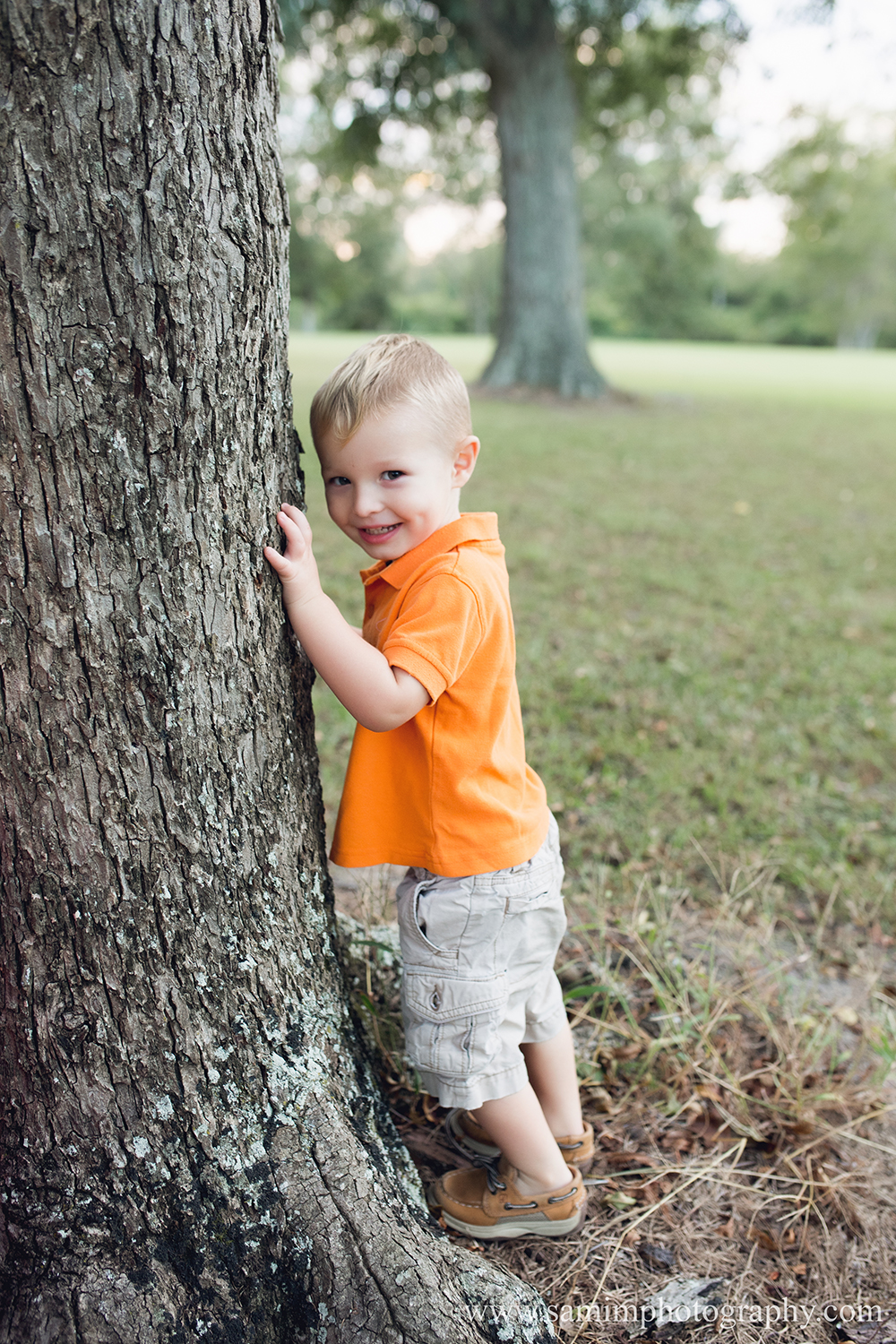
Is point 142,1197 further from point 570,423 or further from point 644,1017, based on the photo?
point 570,423

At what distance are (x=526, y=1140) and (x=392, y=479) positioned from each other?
1328 millimetres

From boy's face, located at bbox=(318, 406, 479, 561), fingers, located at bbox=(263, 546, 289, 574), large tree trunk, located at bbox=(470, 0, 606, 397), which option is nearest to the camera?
fingers, located at bbox=(263, 546, 289, 574)

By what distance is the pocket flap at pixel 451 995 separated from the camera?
170 cm

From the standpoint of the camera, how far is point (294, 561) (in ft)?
4.93

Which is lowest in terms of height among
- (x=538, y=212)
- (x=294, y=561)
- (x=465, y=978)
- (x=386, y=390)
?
(x=465, y=978)

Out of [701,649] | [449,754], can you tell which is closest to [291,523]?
[449,754]

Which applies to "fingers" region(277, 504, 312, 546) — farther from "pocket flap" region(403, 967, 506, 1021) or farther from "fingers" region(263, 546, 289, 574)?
"pocket flap" region(403, 967, 506, 1021)

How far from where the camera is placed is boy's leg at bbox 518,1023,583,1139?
1.93 meters

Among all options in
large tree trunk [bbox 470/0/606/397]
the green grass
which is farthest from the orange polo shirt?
large tree trunk [bbox 470/0/606/397]

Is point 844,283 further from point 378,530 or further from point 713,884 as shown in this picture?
point 378,530

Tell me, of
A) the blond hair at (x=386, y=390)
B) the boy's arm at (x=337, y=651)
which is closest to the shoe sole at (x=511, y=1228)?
the boy's arm at (x=337, y=651)

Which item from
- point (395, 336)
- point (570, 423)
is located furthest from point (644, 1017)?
point (570, 423)

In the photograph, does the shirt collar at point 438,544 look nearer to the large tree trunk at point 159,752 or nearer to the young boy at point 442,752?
the young boy at point 442,752

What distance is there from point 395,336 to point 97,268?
63 cm
